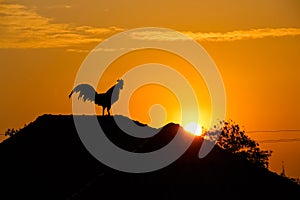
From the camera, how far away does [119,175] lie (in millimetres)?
36688

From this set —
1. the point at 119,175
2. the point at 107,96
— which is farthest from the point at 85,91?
the point at 119,175

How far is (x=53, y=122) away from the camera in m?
46.7

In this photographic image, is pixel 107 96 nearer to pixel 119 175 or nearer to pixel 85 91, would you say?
pixel 85 91

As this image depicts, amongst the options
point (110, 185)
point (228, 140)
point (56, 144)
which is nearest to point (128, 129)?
point (56, 144)

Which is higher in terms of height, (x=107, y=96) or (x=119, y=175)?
(x=107, y=96)

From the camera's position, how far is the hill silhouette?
35.5m

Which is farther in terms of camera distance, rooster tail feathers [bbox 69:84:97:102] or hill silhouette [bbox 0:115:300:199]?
rooster tail feathers [bbox 69:84:97:102]

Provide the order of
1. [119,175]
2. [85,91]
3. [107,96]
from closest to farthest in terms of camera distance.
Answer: [119,175]
[107,96]
[85,91]

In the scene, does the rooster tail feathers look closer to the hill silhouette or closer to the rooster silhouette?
the rooster silhouette

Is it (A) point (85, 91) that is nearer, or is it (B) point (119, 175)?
(B) point (119, 175)

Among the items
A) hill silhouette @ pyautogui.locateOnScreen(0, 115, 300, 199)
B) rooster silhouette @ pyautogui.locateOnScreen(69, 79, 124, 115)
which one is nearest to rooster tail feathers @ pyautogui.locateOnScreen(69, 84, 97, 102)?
rooster silhouette @ pyautogui.locateOnScreen(69, 79, 124, 115)

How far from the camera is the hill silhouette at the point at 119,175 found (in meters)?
35.5

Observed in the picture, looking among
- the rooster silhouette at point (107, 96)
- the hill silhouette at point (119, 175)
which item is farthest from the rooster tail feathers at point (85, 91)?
the hill silhouette at point (119, 175)

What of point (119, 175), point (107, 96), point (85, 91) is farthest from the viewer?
point (85, 91)
